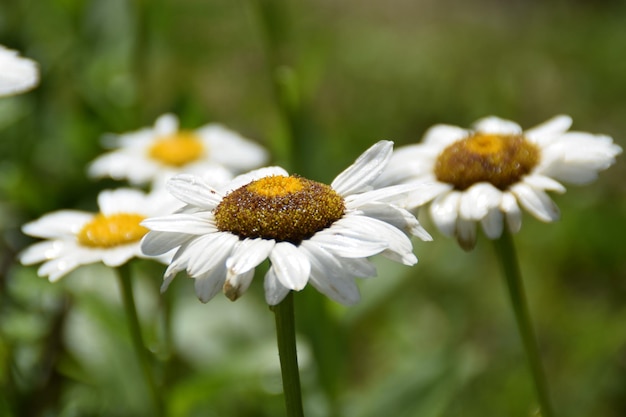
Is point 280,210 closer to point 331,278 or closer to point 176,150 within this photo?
point 331,278

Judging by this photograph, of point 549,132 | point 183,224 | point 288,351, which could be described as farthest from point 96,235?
point 549,132

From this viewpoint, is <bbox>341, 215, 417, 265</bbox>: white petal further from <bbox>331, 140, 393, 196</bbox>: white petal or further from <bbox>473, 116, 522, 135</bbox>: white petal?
<bbox>473, 116, 522, 135</bbox>: white petal

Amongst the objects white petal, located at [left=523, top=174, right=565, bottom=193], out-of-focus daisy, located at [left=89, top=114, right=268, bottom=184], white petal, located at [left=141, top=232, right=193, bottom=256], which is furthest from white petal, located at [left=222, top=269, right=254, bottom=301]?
out-of-focus daisy, located at [left=89, top=114, right=268, bottom=184]

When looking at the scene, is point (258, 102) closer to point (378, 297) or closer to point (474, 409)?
point (378, 297)

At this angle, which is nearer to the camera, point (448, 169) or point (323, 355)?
point (448, 169)

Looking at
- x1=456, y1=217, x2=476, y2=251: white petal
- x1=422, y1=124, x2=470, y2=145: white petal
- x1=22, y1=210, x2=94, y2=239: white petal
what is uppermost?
x1=422, y1=124, x2=470, y2=145: white petal

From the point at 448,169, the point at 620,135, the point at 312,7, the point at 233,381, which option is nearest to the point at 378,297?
the point at 233,381
